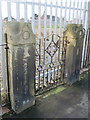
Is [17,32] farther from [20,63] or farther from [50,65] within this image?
[50,65]

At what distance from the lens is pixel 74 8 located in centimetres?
370

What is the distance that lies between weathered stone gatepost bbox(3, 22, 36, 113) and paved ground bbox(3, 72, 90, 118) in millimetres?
212

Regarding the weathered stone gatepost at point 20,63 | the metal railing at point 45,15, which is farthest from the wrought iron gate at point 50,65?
the weathered stone gatepost at point 20,63

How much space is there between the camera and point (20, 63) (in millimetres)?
2322

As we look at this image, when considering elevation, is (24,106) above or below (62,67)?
below

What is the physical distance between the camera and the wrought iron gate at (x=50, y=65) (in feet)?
10.5

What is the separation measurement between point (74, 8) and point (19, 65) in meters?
2.35

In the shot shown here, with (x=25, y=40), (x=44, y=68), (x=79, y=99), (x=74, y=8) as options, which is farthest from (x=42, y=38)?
(x=79, y=99)

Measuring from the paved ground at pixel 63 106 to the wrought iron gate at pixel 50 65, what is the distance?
34 centimetres

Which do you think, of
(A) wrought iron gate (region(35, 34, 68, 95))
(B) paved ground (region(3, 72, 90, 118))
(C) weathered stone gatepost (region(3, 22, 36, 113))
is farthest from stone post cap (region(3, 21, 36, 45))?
(B) paved ground (region(3, 72, 90, 118))

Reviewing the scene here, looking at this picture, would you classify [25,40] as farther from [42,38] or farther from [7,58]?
[42,38]

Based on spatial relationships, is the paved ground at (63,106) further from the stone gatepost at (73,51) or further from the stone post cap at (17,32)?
the stone post cap at (17,32)

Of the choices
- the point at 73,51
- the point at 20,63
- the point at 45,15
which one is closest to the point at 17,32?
the point at 20,63

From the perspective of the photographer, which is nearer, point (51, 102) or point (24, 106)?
point (24, 106)
